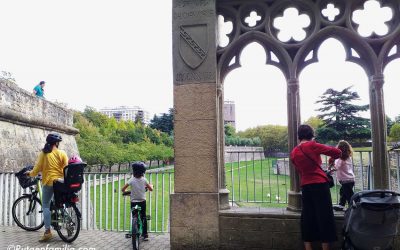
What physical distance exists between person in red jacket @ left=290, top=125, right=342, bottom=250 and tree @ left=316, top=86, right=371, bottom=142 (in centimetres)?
1338

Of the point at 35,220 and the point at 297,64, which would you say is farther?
the point at 35,220

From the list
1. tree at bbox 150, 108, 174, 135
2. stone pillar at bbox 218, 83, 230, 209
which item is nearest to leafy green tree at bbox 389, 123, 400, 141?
stone pillar at bbox 218, 83, 230, 209

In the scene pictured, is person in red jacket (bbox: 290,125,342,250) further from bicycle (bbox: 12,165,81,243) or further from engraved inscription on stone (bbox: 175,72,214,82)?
bicycle (bbox: 12,165,81,243)

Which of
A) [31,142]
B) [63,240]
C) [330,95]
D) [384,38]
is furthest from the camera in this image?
[330,95]

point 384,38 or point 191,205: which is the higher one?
point 384,38

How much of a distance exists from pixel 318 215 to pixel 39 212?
13.4ft

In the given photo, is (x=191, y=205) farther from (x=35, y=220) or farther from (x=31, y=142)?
(x=31, y=142)

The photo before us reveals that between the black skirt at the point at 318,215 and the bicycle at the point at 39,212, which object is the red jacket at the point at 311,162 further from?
the bicycle at the point at 39,212

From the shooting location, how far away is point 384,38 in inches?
165

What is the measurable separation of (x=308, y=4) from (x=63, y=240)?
4.72 meters

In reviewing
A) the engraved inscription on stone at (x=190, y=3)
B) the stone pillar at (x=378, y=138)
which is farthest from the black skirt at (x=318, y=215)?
the engraved inscription on stone at (x=190, y=3)

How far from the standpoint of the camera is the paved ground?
4566 mm

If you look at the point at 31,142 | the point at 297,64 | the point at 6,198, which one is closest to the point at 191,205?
the point at 297,64

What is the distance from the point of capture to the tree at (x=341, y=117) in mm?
16369
